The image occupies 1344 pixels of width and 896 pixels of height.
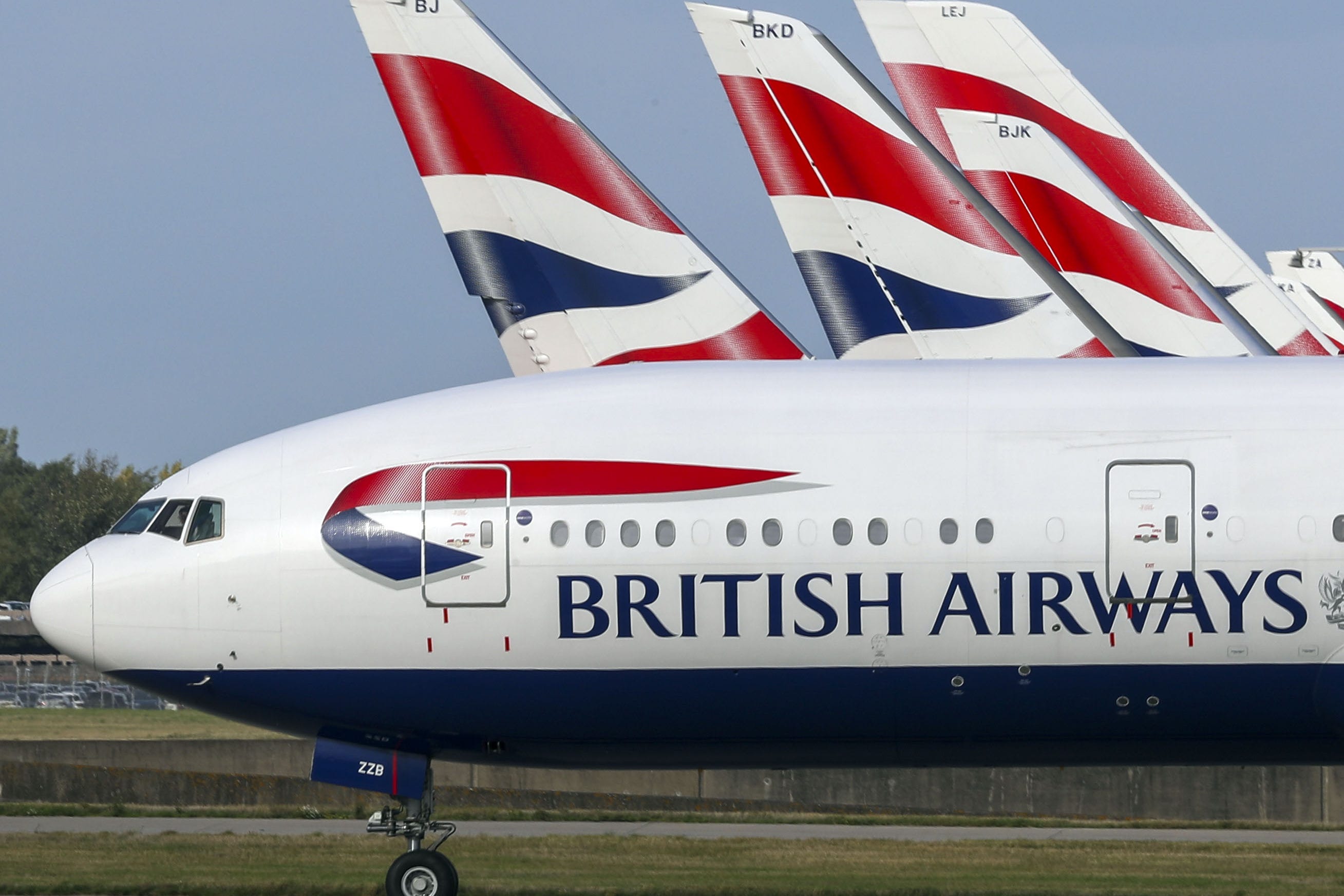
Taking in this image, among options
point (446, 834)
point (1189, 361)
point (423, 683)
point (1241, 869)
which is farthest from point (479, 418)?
point (1241, 869)

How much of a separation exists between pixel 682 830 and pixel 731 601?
33.2ft

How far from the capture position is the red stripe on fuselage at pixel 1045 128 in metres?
24.5

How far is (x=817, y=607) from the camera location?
14297 mm

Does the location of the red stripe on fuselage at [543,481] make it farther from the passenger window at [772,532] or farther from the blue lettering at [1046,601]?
the blue lettering at [1046,601]

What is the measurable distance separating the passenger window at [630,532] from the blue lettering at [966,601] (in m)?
2.45

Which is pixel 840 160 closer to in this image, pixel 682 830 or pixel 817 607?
pixel 817 607

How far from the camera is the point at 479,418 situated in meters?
→ 15.2

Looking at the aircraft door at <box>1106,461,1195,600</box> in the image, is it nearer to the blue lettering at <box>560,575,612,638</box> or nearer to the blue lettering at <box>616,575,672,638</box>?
the blue lettering at <box>616,575,672,638</box>

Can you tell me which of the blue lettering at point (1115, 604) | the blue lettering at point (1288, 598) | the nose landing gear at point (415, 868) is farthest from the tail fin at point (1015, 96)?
the nose landing gear at point (415, 868)

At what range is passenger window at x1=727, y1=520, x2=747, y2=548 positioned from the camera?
568 inches

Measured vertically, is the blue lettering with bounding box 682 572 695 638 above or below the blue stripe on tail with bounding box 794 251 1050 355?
below

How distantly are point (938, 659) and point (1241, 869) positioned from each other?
26.0ft

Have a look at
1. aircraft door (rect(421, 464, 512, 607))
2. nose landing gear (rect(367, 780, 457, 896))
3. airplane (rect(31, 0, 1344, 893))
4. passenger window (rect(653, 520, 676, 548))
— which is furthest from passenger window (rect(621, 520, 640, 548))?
nose landing gear (rect(367, 780, 457, 896))

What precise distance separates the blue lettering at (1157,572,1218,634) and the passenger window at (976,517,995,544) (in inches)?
56.1
